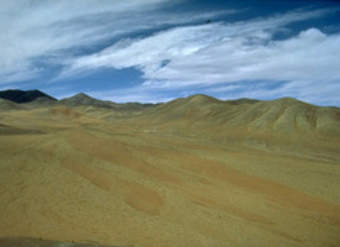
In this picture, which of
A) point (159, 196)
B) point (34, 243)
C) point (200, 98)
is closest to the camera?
point (34, 243)

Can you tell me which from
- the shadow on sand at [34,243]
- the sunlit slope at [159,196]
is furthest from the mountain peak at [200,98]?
the shadow on sand at [34,243]

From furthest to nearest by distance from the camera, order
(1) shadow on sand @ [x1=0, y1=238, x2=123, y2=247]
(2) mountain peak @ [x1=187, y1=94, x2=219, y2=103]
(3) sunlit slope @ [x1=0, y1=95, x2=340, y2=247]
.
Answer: (2) mountain peak @ [x1=187, y1=94, x2=219, y2=103]
(3) sunlit slope @ [x1=0, y1=95, x2=340, y2=247]
(1) shadow on sand @ [x1=0, y1=238, x2=123, y2=247]

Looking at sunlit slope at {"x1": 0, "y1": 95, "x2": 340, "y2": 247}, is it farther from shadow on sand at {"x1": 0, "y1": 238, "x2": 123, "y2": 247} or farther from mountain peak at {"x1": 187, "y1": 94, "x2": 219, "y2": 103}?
mountain peak at {"x1": 187, "y1": 94, "x2": 219, "y2": 103}

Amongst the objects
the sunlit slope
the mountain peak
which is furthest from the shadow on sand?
the mountain peak

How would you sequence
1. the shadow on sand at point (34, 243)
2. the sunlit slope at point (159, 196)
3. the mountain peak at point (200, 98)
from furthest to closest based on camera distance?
the mountain peak at point (200, 98)
the sunlit slope at point (159, 196)
the shadow on sand at point (34, 243)

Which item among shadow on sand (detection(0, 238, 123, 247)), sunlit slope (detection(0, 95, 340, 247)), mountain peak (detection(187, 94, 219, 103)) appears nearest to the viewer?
shadow on sand (detection(0, 238, 123, 247))

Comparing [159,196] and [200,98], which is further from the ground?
[200,98]

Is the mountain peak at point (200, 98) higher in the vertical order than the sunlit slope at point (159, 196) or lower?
higher

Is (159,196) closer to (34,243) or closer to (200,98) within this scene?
(34,243)

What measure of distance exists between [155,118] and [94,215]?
7439 centimetres

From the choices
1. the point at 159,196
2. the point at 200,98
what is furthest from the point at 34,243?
the point at 200,98

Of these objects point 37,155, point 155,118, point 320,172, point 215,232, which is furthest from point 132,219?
point 155,118

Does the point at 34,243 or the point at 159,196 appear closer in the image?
the point at 34,243

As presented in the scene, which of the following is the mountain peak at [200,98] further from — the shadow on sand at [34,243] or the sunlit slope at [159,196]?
the shadow on sand at [34,243]
